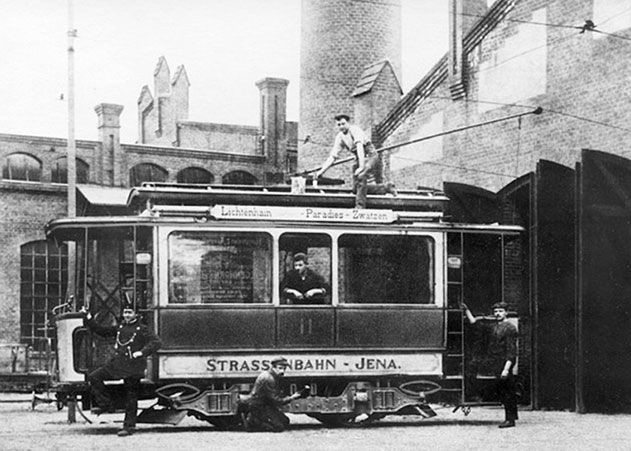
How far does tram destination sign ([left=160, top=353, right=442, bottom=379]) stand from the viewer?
536 inches

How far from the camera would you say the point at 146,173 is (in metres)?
36.6

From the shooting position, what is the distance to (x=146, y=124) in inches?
2185

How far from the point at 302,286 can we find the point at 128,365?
91.6 inches

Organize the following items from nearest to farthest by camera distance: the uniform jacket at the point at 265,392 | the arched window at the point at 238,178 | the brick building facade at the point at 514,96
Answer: the uniform jacket at the point at 265,392, the brick building facade at the point at 514,96, the arched window at the point at 238,178

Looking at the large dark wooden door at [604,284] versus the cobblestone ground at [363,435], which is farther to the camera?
the large dark wooden door at [604,284]

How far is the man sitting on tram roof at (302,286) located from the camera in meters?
14.0

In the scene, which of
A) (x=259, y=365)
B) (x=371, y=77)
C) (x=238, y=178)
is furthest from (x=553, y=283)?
(x=238, y=178)

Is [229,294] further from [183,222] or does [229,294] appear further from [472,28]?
[472,28]

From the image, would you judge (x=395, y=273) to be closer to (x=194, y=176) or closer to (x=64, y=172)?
(x=64, y=172)

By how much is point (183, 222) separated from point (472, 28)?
903cm

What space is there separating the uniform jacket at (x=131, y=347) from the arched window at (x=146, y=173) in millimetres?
23089

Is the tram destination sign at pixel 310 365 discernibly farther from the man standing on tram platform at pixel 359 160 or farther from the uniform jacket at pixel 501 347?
the man standing on tram platform at pixel 359 160

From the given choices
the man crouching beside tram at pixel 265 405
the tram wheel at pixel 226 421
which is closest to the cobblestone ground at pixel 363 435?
the tram wheel at pixel 226 421

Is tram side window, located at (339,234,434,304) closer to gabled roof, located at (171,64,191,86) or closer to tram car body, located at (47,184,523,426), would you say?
tram car body, located at (47,184,523,426)
